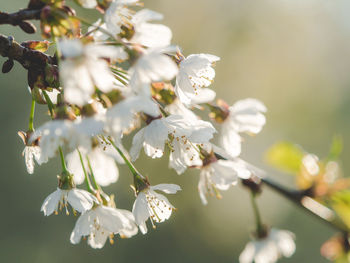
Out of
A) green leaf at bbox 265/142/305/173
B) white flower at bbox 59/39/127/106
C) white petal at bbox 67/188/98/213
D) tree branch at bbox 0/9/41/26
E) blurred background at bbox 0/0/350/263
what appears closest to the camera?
white flower at bbox 59/39/127/106

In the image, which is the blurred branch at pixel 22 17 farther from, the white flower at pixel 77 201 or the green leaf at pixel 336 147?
the green leaf at pixel 336 147

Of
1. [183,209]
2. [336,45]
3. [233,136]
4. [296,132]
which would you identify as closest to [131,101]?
[233,136]

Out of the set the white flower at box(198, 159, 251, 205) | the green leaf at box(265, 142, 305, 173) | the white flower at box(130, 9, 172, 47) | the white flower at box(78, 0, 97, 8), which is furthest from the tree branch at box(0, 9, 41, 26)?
the green leaf at box(265, 142, 305, 173)

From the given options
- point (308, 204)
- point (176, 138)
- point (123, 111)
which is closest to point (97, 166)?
point (176, 138)

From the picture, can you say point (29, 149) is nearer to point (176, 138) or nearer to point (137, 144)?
point (137, 144)

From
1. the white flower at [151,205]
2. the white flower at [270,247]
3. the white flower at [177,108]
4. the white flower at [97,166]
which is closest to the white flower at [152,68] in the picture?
the white flower at [177,108]

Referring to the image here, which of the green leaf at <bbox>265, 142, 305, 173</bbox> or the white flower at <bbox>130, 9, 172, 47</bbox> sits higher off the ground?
the white flower at <bbox>130, 9, 172, 47</bbox>

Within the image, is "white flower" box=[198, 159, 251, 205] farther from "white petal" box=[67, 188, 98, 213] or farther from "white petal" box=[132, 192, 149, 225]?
"white petal" box=[67, 188, 98, 213]
